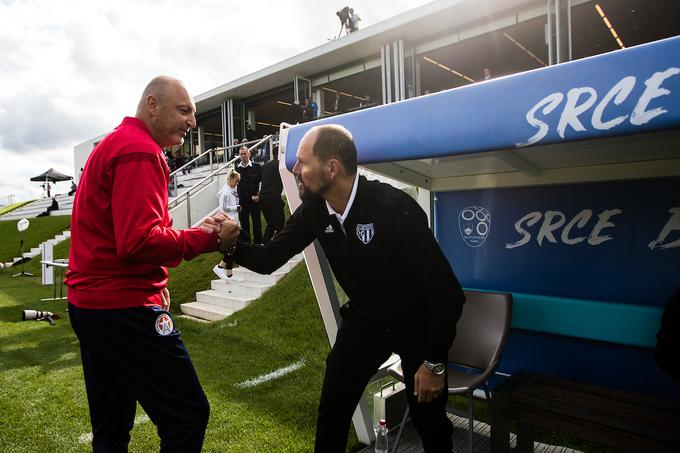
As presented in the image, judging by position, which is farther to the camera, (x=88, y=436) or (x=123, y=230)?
(x=88, y=436)

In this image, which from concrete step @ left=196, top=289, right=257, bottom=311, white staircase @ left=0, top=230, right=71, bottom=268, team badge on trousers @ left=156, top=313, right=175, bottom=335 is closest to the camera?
team badge on trousers @ left=156, top=313, right=175, bottom=335

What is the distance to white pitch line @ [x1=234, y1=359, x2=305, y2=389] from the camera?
4.56 meters

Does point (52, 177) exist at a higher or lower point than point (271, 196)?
higher

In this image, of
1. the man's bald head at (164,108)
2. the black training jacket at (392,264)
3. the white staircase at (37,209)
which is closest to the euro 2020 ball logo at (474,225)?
the black training jacket at (392,264)

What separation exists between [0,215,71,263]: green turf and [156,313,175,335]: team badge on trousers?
764 inches

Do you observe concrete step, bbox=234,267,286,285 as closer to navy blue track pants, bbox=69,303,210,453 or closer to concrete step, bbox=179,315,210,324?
concrete step, bbox=179,315,210,324

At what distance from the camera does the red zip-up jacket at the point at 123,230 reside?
1.66 m

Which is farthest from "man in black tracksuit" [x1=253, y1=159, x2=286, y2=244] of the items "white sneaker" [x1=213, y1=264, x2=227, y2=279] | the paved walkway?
the paved walkway

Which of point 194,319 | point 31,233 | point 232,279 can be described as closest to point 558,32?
point 232,279

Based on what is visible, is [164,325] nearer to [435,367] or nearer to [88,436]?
[435,367]

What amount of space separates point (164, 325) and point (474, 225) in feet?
10.1

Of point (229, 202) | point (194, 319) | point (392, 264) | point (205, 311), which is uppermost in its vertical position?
→ point (229, 202)

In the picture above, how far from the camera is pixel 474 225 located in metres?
4.18

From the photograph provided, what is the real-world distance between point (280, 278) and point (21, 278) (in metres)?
10.5
